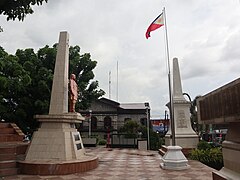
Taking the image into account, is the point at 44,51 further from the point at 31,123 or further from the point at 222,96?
the point at 222,96

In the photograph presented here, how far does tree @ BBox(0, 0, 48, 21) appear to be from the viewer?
16.5ft

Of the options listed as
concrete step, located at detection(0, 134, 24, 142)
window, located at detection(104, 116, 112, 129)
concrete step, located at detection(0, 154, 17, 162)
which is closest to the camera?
concrete step, located at detection(0, 154, 17, 162)

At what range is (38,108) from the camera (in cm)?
1455

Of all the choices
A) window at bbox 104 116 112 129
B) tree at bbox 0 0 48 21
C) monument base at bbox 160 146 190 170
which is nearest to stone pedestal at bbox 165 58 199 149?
monument base at bbox 160 146 190 170

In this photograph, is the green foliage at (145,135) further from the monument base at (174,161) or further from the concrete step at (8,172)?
the concrete step at (8,172)

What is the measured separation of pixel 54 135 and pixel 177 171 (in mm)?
4962

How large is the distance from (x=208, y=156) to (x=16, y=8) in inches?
392

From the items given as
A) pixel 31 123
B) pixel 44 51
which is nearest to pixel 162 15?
pixel 44 51

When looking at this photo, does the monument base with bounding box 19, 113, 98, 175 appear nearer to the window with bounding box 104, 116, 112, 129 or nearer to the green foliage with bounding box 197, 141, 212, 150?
the green foliage with bounding box 197, 141, 212, 150

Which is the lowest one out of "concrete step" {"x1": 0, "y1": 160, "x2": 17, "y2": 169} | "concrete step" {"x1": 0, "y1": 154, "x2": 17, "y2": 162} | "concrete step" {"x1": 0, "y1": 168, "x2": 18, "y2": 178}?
"concrete step" {"x1": 0, "y1": 168, "x2": 18, "y2": 178}

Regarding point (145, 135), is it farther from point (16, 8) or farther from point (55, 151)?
point (16, 8)

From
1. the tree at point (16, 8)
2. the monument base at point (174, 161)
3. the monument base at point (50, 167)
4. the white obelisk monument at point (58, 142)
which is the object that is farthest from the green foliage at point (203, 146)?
the tree at point (16, 8)

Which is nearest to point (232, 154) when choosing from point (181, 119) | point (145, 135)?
point (181, 119)

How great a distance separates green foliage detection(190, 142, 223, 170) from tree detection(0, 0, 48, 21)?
374 inches
